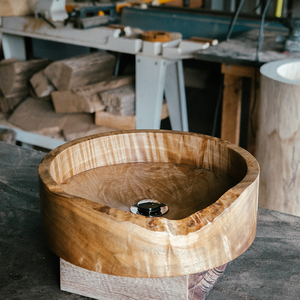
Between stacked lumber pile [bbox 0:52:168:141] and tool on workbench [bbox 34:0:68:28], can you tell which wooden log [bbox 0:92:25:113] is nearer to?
stacked lumber pile [bbox 0:52:168:141]

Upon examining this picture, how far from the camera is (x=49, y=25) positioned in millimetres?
2334

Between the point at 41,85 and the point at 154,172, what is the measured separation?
171 cm

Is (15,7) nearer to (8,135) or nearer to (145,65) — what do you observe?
(8,135)

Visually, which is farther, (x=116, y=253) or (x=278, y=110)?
(x=278, y=110)

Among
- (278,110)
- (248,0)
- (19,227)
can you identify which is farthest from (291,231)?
(248,0)

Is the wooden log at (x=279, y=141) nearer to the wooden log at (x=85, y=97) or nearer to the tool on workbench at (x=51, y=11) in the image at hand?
the wooden log at (x=85, y=97)

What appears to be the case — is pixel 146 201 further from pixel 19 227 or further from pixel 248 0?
pixel 248 0

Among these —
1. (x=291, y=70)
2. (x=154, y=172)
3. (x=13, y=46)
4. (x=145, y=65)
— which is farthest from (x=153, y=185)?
(x=13, y=46)

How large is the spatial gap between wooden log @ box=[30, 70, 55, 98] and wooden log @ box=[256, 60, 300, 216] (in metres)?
1.28

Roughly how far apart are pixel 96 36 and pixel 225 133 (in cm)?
84

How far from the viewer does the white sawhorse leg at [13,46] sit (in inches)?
104

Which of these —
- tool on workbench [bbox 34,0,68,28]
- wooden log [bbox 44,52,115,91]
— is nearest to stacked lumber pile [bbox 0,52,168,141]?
wooden log [bbox 44,52,115,91]

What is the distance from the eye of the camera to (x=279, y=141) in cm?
141

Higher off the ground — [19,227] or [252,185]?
[252,185]
